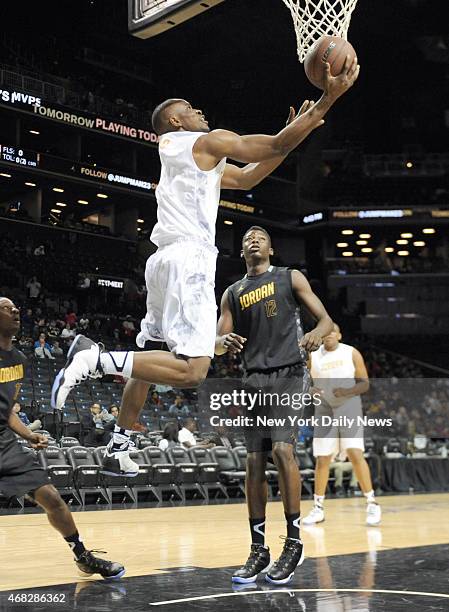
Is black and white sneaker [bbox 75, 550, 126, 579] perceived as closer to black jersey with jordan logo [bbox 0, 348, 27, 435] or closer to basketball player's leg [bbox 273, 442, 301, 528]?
black jersey with jordan logo [bbox 0, 348, 27, 435]

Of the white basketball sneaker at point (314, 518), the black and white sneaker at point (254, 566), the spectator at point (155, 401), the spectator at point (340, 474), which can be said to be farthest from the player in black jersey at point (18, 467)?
the spectator at point (155, 401)

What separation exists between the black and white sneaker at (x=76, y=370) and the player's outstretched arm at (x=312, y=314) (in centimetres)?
108

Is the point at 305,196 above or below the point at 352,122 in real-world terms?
below

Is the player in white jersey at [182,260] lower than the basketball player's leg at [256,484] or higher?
higher

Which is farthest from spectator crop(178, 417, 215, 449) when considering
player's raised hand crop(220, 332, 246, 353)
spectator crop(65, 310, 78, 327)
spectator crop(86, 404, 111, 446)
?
player's raised hand crop(220, 332, 246, 353)

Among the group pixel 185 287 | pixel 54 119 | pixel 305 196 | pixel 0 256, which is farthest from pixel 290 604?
pixel 305 196

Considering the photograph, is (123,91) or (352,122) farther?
(352,122)

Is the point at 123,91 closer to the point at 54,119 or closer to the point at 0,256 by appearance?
the point at 54,119

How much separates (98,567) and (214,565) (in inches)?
34.8

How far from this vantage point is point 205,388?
15.1 meters

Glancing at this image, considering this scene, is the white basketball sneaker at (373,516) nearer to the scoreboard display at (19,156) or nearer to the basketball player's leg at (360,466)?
the basketball player's leg at (360,466)

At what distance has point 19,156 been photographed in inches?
875

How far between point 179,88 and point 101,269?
8.60m

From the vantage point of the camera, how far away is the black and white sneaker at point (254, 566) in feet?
13.6
